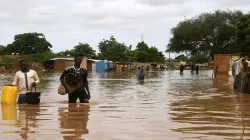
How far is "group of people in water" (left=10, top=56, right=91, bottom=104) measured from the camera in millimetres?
10096

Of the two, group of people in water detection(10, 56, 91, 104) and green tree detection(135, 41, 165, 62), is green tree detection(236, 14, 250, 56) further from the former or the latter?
green tree detection(135, 41, 165, 62)

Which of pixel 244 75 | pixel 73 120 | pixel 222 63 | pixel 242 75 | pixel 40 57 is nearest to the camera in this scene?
pixel 73 120

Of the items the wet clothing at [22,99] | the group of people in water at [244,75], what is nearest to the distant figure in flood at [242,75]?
the group of people in water at [244,75]

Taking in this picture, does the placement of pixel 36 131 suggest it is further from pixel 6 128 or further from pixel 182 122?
pixel 182 122

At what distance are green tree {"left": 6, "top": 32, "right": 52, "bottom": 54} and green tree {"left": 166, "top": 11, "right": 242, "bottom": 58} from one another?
4329cm

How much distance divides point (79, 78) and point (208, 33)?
53.5 m

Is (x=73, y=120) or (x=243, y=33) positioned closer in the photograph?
(x=73, y=120)

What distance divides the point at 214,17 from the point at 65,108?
181ft

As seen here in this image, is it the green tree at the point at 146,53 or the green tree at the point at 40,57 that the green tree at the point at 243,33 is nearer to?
the green tree at the point at 40,57

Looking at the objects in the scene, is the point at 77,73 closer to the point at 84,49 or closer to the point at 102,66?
the point at 102,66

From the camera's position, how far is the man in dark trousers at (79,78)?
1034 centimetres

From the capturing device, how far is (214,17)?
2454 inches

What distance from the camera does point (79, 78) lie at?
33.8ft

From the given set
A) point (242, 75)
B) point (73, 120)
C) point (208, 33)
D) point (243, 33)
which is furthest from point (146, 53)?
point (73, 120)
